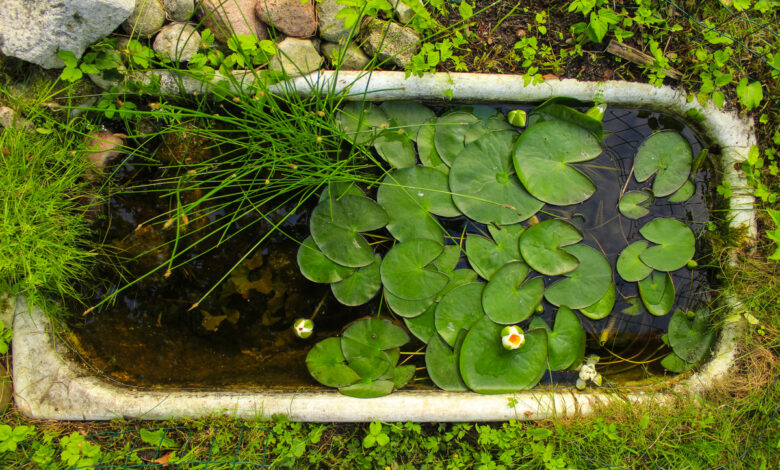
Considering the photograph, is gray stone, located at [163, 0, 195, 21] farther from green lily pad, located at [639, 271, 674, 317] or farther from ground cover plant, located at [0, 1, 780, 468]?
green lily pad, located at [639, 271, 674, 317]

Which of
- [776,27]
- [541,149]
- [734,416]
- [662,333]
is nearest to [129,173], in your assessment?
[541,149]

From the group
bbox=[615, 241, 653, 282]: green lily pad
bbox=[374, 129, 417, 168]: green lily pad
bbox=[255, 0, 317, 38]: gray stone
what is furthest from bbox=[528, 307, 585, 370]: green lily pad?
bbox=[255, 0, 317, 38]: gray stone

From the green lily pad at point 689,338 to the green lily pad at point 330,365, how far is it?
1.33 m

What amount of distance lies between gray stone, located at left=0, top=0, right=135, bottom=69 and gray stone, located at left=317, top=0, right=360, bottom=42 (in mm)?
696

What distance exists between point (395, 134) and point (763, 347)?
5.71 feet

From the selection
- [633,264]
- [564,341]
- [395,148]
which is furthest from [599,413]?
[395,148]

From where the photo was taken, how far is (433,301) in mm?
1736

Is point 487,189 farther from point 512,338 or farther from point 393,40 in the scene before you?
point 393,40

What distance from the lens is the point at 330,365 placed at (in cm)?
174

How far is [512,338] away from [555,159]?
29.0 inches

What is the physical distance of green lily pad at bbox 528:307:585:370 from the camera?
5.69 ft

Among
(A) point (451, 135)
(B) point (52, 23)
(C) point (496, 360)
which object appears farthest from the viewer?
(A) point (451, 135)

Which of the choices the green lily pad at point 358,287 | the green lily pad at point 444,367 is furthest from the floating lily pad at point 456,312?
the green lily pad at point 358,287

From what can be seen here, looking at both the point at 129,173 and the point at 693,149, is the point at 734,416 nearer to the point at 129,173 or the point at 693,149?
the point at 693,149
